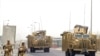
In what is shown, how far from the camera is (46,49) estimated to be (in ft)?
177

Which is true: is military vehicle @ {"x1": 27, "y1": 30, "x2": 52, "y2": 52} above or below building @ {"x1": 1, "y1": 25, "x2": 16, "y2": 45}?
below

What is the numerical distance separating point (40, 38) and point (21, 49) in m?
26.4

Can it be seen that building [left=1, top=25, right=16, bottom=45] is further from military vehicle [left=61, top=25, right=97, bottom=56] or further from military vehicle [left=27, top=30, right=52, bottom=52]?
military vehicle [left=27, top=30, right=52, bottom=52]

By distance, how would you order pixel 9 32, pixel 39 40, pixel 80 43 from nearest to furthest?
pixel 9 32, pixel 80 43, pixel 39 40

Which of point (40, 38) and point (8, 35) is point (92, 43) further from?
point (40, 38)

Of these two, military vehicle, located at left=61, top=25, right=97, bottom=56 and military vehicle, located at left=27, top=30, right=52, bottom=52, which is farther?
military vehicle, located at left=27, top=30, right=52, bottom=52

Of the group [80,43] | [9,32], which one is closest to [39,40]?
[80,43]

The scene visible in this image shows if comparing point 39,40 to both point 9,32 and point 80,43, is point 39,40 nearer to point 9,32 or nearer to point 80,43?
point 80,43

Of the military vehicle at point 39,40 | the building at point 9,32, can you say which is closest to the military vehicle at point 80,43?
the building at point 9,32

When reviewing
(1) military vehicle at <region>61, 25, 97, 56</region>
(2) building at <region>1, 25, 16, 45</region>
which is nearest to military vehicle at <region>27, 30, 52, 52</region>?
(1) military vehicle at <region>61, 25, 97, 56</region>

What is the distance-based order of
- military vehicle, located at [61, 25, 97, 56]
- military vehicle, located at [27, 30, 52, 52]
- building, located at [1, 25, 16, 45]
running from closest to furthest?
1. building, located at [1, 25, 16, 45]
2. military vehicle, located at [61, 25, 97, 56]
3. military vehicle, located at [27, 30, 52, 52]

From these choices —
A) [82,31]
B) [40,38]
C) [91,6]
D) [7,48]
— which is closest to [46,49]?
[40,38]

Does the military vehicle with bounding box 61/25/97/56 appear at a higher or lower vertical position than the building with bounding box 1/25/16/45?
lower

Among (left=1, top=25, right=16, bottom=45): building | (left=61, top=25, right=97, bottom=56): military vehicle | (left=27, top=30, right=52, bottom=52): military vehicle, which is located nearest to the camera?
(left=1, top=25, right=16, bottom=45): building
